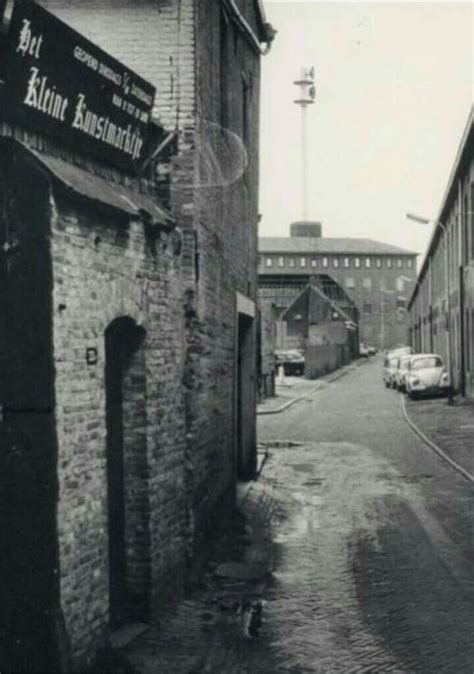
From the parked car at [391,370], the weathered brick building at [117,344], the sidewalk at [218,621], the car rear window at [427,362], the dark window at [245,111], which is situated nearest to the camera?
the weathered brick building at [117,344]

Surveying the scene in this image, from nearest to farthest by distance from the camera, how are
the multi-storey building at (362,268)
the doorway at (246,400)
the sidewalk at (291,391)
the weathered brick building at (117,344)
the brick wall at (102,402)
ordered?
the weathered brick building at (117,344)
the brick wall at (102,402)
the doorway at (246,400)
the sidewalk at (291,391)
the multi-storey building at (362,268)

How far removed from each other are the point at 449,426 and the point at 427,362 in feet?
39.2

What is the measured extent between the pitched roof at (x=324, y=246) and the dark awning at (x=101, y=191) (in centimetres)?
10279

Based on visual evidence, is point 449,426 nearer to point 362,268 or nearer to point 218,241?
point 218,241

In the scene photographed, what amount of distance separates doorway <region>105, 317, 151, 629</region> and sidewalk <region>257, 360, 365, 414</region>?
21705 millimetres

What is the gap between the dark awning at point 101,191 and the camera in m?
5.98

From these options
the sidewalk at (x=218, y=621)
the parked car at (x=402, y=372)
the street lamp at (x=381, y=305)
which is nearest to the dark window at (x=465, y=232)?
the parked car at (x=402, y=372)

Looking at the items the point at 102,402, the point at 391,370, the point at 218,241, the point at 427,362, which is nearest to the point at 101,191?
the point at 102,402

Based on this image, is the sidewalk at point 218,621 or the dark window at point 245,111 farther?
the dark window at point 245,111

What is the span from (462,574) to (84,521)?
15.7ft

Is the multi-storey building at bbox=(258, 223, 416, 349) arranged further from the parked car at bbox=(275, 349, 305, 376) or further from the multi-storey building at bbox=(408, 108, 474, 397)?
the multi-storey building at bbox=(408, 108, 474, 397)

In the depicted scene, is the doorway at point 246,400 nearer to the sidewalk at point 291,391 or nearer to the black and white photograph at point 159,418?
the black and white photograph at point 159,418

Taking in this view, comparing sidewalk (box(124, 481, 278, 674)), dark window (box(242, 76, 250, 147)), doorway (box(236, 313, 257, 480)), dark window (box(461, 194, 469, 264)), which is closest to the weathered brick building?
sidewalk (box(124, 481, 278, 674))

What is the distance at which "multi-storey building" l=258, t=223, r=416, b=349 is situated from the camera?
114m
